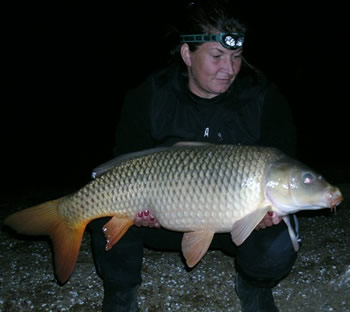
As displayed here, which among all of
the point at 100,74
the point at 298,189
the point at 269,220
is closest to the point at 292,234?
the point at 269,220

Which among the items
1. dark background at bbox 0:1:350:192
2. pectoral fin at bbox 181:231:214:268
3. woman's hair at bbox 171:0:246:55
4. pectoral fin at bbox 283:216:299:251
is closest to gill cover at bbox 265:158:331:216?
pectoral fin at bbox 283:216:299:251

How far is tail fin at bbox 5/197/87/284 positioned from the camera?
1.79 metres

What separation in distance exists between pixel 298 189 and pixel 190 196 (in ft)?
1.28

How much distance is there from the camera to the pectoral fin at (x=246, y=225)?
1.60 metres

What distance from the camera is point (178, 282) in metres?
2.13

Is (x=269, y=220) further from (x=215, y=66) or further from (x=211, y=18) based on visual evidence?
(x=211, y=18)

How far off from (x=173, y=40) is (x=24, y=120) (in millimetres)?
10257

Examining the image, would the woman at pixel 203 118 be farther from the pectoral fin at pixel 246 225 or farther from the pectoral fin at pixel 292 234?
the pectoral fin at pixel 246 225

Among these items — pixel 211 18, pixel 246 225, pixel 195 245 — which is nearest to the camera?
pixel 246 225

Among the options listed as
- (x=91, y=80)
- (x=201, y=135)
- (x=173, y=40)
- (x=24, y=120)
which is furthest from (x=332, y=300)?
(x=91, y=80)

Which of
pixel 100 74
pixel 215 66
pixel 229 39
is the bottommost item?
pixel 100 74

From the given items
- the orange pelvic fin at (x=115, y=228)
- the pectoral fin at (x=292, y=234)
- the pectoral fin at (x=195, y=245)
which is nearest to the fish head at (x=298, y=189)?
the pectoral fin at (x=292, y=234)

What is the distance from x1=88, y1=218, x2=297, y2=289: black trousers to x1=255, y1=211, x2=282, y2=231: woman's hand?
50 mm

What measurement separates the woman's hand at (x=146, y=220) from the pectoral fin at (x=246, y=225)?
1.13 ft
